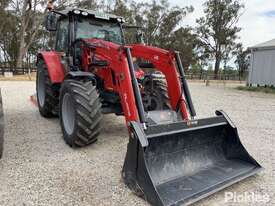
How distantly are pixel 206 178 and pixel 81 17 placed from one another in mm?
3778

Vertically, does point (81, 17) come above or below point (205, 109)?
above

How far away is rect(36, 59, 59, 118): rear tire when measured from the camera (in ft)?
19.8

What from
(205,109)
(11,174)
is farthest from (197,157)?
(205,109)

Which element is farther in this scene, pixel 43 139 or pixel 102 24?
pixel 102 24

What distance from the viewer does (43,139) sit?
4.90 metres

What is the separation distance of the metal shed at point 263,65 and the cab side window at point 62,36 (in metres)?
15.2

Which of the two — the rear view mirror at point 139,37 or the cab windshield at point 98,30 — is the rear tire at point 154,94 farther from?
the rear view mirror at point 139,37

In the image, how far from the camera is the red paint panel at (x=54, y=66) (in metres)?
5.50

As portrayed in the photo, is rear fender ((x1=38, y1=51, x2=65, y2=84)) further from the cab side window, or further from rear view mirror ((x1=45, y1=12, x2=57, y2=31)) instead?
rear view mirror ((x1=45, y1=12, x2=57, y2=31))

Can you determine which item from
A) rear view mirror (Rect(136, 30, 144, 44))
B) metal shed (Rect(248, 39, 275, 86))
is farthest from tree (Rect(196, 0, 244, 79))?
rear view mirror (Rect(136, 30, 144, 44))

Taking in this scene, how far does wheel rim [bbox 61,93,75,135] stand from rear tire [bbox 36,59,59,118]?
128 cm

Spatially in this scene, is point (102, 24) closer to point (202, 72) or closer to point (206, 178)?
point (206, 178)

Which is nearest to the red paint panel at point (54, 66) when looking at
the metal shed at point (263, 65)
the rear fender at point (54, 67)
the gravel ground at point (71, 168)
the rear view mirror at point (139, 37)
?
the rear fender at point (54, 67)

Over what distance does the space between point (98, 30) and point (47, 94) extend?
1.70 metres
